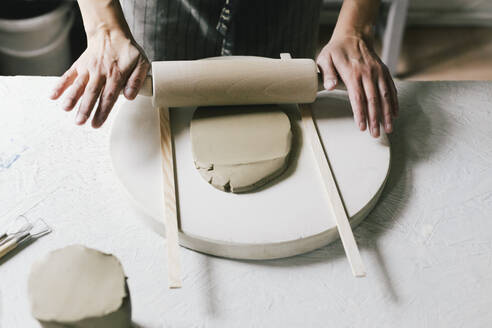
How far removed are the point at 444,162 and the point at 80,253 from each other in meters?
0.67

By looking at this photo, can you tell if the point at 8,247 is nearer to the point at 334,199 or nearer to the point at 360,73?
the point at 334,199

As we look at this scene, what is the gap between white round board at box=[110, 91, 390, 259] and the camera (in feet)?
2.37

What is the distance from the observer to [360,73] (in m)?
0.91

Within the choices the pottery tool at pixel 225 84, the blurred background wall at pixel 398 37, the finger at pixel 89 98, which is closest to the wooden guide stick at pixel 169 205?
the pottery tool at pixel 225 84

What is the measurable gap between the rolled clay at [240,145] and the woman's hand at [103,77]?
0.44 feet

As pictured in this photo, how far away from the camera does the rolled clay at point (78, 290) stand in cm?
50

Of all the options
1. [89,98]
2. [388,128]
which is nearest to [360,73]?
[388,128]

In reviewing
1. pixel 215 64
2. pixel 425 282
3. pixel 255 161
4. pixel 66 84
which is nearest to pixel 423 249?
pixel 425 282

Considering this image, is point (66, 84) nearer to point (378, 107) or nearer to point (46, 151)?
point (46, 151)

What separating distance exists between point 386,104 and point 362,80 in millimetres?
65

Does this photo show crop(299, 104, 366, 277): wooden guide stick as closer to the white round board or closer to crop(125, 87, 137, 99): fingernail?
the white round board

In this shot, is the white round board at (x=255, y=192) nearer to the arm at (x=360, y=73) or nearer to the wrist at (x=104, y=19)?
the arm at (x=360, y=73)

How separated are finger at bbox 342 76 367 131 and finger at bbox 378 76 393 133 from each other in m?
0.03

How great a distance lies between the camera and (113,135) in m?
0.84
